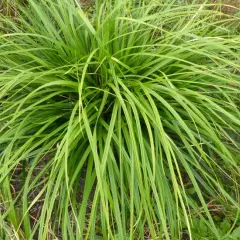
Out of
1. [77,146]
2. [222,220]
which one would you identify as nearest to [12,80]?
[77,146]

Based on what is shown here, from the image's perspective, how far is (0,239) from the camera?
1.56m

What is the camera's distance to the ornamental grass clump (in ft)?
4.47

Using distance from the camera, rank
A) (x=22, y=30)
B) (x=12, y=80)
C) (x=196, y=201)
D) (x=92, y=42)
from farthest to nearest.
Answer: (x=22, y=30) < (x=196, y=201) < (x=92, y=42) < (x=12, y=80)

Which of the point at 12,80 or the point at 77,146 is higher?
the point at 12,80

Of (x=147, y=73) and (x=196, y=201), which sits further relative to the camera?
(x=196, y=201)

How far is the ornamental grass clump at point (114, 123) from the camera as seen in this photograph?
4.47 ft

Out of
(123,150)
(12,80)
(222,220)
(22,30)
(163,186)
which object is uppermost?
(22,30)

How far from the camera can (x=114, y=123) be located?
54.1 inches

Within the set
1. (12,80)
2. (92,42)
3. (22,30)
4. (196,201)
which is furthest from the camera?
(22,30)

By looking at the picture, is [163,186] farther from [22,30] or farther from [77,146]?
[22,30]

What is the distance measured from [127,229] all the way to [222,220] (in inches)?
15.6

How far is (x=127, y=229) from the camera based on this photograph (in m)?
1.53

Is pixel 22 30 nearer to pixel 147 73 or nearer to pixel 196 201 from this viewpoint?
pixel 147 73

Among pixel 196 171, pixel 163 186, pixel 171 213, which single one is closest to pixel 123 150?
pixel 163 186
